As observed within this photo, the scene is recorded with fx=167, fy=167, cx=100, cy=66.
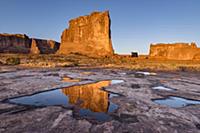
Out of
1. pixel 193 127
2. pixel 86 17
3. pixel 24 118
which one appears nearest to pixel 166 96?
pixel 193 127

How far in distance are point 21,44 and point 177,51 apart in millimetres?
101568

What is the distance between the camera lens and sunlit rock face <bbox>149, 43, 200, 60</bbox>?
66.7 m

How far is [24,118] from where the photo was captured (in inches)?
196

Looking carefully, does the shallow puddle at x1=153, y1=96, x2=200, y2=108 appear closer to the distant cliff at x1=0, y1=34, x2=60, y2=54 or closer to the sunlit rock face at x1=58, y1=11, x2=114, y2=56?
the sunlit rock face at x1=58, y1=11, x2=114, y2=56

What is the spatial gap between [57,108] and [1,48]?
123 meters

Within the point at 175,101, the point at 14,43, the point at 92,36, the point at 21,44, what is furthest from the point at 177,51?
the point at 14,43

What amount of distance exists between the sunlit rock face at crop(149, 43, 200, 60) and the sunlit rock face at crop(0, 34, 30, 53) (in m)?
87.8

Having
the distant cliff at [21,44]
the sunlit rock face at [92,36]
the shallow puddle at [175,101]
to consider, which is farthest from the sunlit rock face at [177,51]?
the distant cliff at [21,44]

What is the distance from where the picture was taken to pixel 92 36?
70.1 metres

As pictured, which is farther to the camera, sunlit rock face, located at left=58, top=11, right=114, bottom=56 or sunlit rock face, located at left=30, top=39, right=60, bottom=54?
sunlit rock face, located at left=30, top=39, right=60, bottom=54

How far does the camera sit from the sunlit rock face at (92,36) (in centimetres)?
6712

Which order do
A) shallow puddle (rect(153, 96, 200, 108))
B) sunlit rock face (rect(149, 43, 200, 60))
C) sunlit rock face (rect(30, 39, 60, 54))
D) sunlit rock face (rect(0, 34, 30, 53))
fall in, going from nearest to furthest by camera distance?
shallow puddle (rect(153, 96, 200, 108))
sunlit rock face (rect(149, 43, 200, 60))
sunlit rock face (rect(0, 34, 30, 53))
sunlit rock face (rect(30, 39, 60, 54))

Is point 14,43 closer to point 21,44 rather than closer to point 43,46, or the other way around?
point 21,44

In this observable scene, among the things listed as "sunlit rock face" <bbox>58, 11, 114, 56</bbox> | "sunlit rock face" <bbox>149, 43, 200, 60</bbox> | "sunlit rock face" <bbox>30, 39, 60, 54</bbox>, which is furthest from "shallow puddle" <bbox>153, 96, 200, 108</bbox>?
"sunlit rock face" <bbox>30, 39, 60, 54</bbox>
